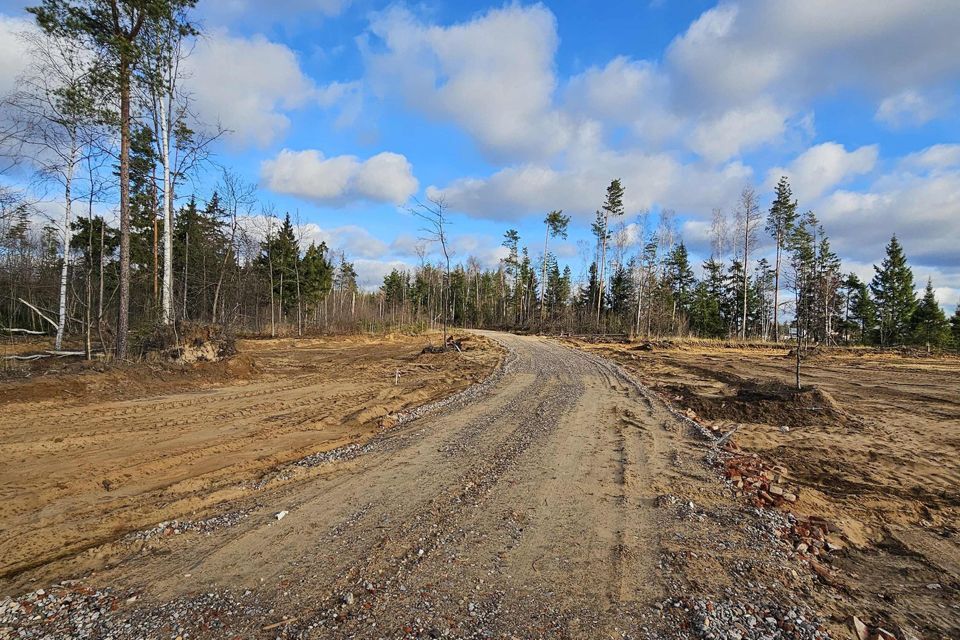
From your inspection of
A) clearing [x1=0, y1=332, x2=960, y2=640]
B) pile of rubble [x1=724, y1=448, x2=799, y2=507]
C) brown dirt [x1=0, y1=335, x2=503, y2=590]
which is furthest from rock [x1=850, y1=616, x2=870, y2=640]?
brown dirt [x1=0, y1=335, x2=503, y2=590]

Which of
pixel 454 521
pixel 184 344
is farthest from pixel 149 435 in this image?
pixel 184 344

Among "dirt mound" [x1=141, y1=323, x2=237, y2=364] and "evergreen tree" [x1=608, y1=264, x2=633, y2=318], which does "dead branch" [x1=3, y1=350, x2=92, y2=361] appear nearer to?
"dirt mound" [x1=141, y1=323, x2=237, y2=364]

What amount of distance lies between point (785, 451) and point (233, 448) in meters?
9.79

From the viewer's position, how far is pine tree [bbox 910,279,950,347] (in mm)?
39781

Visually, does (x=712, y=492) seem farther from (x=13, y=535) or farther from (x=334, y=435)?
(x=13, y=535)

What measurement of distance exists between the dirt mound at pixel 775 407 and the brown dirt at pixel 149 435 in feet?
23.0

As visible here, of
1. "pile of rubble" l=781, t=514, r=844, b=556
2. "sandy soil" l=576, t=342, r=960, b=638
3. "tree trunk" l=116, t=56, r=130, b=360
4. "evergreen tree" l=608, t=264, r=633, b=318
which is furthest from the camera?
"evergreen tree" l=608, t=264, r=633, b=318

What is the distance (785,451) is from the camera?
8.07m

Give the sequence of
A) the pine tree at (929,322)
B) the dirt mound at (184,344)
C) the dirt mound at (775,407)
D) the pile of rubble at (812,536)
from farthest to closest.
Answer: the pine tree at (929,322)
the dirt mound at (184,344)
the dirt mound at (775,407)
the pile of rubble at (812,536)

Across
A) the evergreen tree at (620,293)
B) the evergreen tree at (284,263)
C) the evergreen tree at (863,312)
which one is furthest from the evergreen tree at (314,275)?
the evergreen tree at (863,312)

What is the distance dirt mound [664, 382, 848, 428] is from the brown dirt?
7013 millimetres

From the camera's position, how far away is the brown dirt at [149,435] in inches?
180

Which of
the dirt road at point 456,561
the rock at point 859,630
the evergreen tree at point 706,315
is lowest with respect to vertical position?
the rock at point 859,630

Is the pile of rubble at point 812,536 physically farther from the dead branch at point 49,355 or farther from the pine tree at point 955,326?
the pine tree at point 955,326
